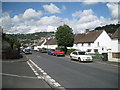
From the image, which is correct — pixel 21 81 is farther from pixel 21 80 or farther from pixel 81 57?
pixel 81 57

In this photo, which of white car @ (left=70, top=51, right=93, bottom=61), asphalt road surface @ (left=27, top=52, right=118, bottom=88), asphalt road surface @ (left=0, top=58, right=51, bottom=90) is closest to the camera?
asphalt road surface @ (left=0, top=58, right=51, bottom=90)

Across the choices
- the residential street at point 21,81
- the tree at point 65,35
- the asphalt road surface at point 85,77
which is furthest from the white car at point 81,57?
the tree at point 65,35

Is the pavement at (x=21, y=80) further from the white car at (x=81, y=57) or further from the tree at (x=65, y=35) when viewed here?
the tree at (x=65, y=35)

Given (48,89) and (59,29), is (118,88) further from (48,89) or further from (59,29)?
(59,29)

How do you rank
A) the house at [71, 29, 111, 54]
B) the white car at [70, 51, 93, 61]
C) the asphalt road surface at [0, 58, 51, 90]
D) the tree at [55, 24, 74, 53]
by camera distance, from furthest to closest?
the house at [71, 29, 111, 54]
the tree at [55, 24, 74, 53]
the white car at [70, 51, 93, 61]
the asphalt road surface at [0, 58, 51, 90]

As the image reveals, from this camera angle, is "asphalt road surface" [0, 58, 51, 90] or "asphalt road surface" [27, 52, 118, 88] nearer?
"asphalt road surface" [0, 58, 51, 90]

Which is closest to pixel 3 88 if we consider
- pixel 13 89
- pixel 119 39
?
pixel 13 89

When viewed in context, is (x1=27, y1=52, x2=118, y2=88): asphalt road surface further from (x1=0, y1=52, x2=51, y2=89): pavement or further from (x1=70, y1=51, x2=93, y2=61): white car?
(x1=70, y1=51, x2=93, y2=61): white car

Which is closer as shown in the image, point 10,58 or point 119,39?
point 10,58

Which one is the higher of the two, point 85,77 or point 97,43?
point 97,43

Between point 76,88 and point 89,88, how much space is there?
602 mm

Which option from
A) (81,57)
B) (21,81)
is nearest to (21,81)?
(21,81)

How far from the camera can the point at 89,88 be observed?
687cm

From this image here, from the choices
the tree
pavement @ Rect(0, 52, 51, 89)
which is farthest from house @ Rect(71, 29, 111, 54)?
pavement @ Rect(0, 52, 51, 89)
